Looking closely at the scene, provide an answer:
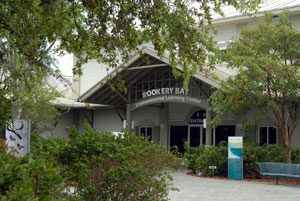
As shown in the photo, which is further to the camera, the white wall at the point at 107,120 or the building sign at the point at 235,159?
the white wall at the point at 107,120

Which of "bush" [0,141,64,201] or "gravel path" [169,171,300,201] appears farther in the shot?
"gravel path" [169,171,300,201]

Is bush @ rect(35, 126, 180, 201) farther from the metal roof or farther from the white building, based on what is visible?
the metal roof

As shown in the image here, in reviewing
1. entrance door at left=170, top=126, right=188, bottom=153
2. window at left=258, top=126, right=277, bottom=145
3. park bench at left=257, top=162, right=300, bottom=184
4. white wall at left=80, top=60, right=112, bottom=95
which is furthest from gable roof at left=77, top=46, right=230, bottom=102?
white wall at left=80, top=60, right=112, bottom=95

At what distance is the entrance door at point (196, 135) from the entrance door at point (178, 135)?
0.37 m

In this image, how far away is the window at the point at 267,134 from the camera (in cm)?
2041

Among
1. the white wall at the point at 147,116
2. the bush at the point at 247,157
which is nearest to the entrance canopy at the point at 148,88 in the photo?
the white wall at the point at 147,116

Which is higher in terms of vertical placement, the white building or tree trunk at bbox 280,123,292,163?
the white building

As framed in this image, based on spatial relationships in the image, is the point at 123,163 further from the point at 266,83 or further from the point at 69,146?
the point at 266,83

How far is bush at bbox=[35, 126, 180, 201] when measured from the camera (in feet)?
19.5

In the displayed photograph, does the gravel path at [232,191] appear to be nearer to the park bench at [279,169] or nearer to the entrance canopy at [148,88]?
the park bench at [279,169]

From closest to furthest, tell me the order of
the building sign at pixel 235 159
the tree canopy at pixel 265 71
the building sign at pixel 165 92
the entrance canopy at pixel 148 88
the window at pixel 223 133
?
the tree canopy at pixel 265 71 < the building sign at pixel 235 159 < the entrance canopy at pixel 148 88 < the building sign at pixel 165 92 < the window at pixel 223 133

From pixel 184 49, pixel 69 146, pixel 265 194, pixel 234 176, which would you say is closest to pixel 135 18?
pixel 184 49

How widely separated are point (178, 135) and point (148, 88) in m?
4.48

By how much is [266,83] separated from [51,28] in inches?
433
